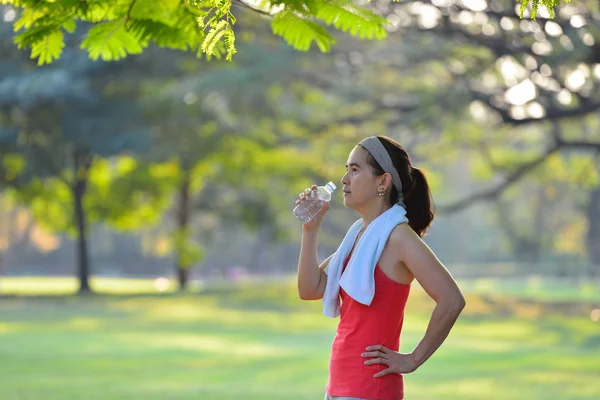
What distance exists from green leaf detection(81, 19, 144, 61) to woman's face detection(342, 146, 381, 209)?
0.94 m

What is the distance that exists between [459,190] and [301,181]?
45.3 meters

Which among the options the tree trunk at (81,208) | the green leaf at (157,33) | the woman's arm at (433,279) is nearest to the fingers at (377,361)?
the woman's arm at (433,279)

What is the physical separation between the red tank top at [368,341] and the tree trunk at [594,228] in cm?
5765

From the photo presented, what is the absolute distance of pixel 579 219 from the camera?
74750 millimetres

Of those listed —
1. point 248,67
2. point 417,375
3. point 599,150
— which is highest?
point 248,67

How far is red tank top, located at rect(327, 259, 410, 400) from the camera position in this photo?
13.9 ft

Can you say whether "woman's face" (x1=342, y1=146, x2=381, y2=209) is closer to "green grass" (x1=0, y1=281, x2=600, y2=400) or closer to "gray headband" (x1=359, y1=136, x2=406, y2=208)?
"gray headband" (x1=359, y1=136, x2=406, y2=208)

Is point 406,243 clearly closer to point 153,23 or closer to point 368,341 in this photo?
point 368,341

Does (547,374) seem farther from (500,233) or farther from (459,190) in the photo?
(459,190)

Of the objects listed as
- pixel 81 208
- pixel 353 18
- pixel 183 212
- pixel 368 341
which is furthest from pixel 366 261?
pixel 183 212

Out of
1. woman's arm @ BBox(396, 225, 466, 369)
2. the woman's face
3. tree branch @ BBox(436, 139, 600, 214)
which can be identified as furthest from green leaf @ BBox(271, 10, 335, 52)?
tree branch @ BBox(436, 139, 600, 214)

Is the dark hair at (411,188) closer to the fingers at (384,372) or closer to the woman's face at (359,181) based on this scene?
the woman's face at (359,181)

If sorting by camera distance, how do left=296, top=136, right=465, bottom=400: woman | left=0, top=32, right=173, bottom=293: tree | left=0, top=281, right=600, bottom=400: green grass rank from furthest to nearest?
1. left=0, top=32, right=173, bottom=293: tree
2. left=0, top=281, right=600, bottom=400: green grass
3. left=296, top=136, right=465, bottom=400: woman

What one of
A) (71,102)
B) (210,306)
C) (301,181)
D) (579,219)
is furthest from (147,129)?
(579,219)
